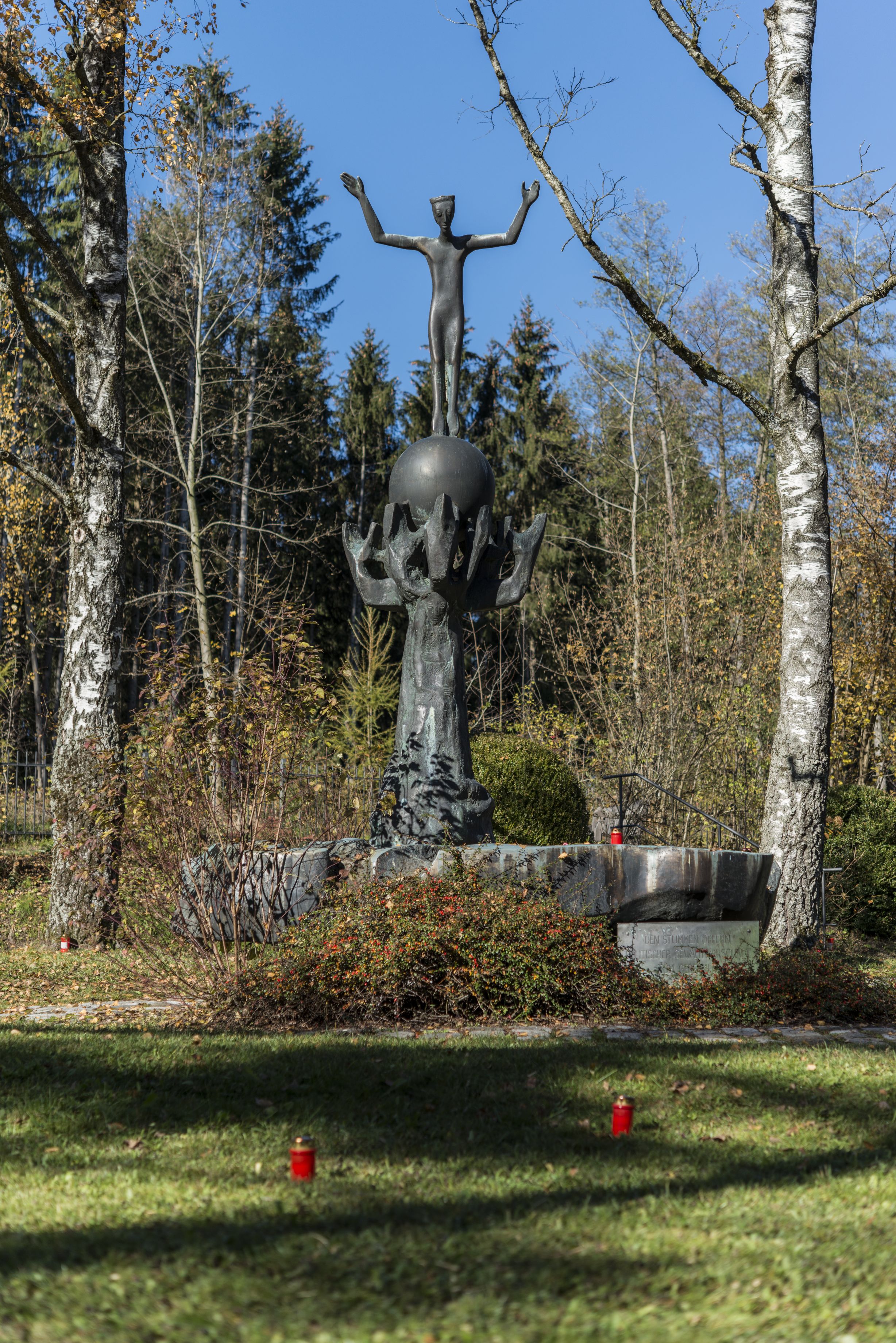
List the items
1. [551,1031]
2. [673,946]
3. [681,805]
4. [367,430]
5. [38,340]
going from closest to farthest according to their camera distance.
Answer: [551,1031]
[673,946]
[38,340]
[681,805]
[367,430]

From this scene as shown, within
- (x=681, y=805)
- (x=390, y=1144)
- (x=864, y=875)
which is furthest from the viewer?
(x=681, y=805)

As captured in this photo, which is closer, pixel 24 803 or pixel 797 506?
pixel 797 506

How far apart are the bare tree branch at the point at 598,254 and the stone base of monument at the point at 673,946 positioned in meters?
4.15

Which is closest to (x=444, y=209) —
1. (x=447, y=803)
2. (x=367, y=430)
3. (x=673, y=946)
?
(x=447, y=803)

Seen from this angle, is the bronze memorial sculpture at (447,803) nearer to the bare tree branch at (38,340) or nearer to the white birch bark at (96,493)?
the white birch bark at (96,493)

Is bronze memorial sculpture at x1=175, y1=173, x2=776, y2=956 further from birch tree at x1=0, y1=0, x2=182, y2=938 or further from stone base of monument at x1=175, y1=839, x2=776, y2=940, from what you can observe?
birch tree at x1=0, y1=0, x2=182, y2=938

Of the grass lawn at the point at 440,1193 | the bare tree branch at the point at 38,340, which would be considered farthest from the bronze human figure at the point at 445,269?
the grass lawn at the point at 440,1193

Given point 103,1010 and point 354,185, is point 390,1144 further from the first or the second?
point 354,185

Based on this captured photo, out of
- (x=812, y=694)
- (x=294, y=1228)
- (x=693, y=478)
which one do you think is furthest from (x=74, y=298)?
(x=693, y=478)

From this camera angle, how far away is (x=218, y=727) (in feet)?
21.3

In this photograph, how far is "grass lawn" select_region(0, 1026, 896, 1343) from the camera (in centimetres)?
248

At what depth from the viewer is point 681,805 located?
40.5ft

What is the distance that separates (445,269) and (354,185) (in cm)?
100

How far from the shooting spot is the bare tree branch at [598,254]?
29.4 ft
